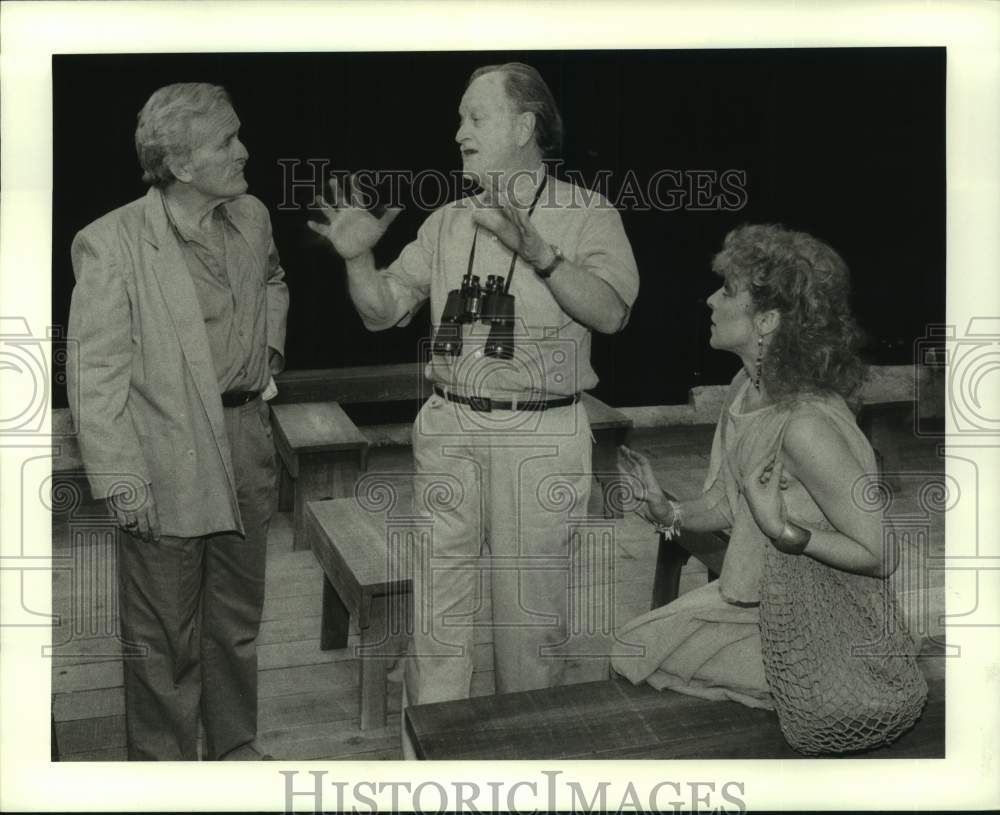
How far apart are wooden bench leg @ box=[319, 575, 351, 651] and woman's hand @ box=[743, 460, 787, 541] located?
1.32 meters

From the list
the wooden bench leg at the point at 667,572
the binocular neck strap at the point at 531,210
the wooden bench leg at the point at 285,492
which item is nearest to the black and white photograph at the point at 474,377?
the binocular neck strap at the point at 531,210

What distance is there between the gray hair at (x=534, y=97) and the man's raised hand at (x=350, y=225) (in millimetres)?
436

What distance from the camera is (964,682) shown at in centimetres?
388

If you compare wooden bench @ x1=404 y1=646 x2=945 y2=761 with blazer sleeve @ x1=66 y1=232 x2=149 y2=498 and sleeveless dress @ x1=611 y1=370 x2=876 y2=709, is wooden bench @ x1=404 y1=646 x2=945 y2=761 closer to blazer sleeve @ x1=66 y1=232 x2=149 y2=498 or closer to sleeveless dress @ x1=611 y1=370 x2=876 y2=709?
sleeveless dress @ x1=611 y1=370 x2=876 y2=709

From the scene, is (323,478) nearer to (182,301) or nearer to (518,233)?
(182,301)

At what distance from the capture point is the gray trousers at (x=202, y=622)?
11.9 feet

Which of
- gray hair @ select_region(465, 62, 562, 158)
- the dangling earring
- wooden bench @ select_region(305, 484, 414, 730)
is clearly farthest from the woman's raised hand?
gray hair @ select_region(465, 62, 562, 158)

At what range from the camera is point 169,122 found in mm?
3607

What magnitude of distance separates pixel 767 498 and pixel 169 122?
6.01ft

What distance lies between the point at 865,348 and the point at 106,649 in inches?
88.4

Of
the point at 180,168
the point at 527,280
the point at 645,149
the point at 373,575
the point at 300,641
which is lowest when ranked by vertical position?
the point at 300,641

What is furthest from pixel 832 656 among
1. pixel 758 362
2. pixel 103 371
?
pixel 103 371

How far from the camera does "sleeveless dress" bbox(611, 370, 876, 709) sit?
3.49 meters

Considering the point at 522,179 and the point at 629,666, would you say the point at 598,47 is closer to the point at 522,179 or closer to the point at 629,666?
the point at 522,179
